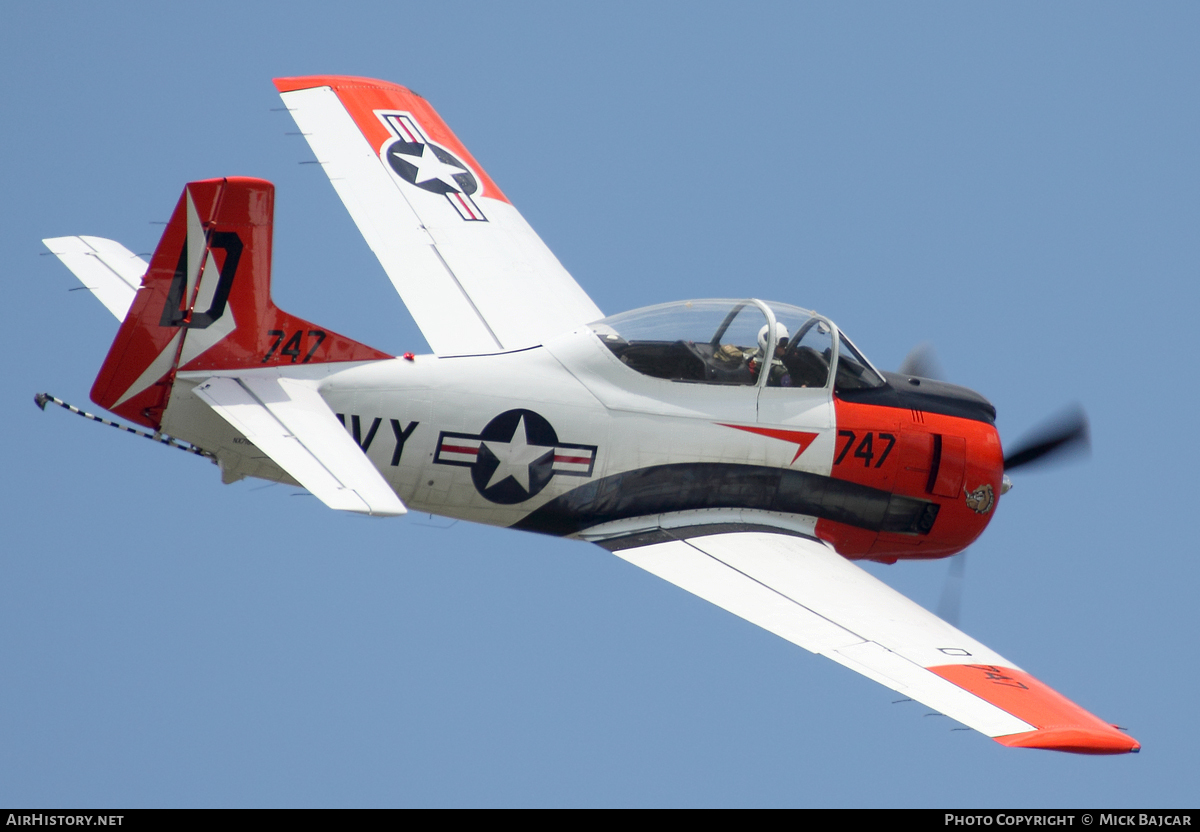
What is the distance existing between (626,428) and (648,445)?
23 centimetres

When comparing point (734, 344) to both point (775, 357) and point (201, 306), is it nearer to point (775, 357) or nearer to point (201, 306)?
point (775, 357)

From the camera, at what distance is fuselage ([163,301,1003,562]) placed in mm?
11266

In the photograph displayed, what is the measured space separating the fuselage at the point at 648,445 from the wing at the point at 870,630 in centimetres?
38

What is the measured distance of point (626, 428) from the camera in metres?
11.8

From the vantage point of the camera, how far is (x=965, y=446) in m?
12.6

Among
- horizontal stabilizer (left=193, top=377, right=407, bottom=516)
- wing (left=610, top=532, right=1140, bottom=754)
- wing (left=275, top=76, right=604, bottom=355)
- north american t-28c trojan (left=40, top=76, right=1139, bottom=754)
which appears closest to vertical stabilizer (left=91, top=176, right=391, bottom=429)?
north american t-28c trojan (left=40, top=76, right=1139, bottom=754)

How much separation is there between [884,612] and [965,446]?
215 centimetres

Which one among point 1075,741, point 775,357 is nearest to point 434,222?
point 775,357

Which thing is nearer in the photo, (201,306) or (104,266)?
(201,306)

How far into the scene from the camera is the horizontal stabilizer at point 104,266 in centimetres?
1155

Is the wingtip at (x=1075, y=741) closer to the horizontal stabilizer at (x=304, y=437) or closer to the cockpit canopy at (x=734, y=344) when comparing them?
the cockpit canopy at (x=734, y=344)

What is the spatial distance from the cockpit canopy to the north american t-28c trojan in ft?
0.06

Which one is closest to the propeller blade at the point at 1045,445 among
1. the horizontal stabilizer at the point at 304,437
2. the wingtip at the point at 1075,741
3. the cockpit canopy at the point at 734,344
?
the cockpit canopy at the point at 734,344

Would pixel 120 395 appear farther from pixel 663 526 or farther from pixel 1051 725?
pixel 1051 725
